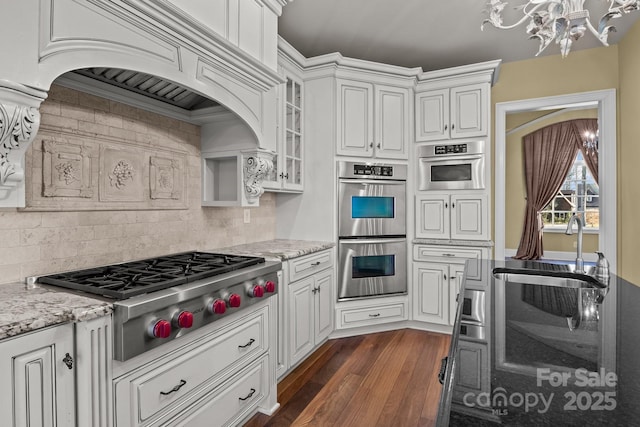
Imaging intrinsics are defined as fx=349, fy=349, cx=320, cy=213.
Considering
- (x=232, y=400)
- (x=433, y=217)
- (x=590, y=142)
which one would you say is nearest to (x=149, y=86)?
(x=232, y=400)

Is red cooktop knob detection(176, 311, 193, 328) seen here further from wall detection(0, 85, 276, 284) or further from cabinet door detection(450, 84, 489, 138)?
cabinet door detection(450, 84, 489, 138)

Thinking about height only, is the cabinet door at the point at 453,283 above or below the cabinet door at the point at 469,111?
below

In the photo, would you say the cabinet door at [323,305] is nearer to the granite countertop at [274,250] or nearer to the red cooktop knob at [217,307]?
the granite countertop at [274,250]

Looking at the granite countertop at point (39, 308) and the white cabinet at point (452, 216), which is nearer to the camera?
the granite countertop at point (39, 308)

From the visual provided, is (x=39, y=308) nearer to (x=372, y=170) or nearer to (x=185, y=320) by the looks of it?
(x=185, y=320)

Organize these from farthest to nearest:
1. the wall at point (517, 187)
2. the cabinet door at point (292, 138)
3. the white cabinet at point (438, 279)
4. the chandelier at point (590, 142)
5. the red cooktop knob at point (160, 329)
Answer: the wall at point (517, 187)
the chandelier at point (590, 142)
the white cabinet at point (438, 279)
the cabinet door at point (292, 138)
the red cooktop knob at point (160, 329)

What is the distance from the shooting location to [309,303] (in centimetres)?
276

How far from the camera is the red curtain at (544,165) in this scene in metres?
6.76

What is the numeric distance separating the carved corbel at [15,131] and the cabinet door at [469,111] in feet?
10.8

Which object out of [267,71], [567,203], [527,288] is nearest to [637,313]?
[527,288]

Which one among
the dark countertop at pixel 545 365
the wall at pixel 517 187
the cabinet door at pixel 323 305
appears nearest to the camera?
the dark countertop at pixel 545 365

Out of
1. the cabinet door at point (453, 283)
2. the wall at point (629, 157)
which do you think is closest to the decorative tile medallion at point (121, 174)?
the cabinet door at point (453, 283)

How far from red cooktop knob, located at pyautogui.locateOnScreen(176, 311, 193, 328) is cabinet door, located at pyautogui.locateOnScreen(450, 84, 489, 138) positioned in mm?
3031

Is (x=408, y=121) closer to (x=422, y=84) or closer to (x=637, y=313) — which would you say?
(x=422, y=84)
